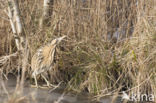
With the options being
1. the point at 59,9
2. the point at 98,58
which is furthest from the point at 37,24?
the point at 98,58

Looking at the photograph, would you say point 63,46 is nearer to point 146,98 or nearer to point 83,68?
point 83,68

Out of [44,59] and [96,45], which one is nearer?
[44,59]

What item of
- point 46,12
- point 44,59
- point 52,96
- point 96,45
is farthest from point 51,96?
point 46,12

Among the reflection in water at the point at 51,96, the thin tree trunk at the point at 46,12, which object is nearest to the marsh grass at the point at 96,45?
the thin tree trunk at the point at 46,12

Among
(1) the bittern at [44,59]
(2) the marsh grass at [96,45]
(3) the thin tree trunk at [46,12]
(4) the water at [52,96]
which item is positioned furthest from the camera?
(3) the thin tree trunk at [46,12]

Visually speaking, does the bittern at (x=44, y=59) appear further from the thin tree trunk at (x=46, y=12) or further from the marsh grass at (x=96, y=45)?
the thin tree trunk at (x=46, y=12)

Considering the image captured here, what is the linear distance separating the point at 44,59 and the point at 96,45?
2.85ft

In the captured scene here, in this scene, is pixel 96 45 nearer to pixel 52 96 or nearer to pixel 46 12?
pixel 46 12

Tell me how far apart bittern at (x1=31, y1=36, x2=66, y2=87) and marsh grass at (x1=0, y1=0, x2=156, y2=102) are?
15 cm

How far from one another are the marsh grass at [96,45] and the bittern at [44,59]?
5.8 inches

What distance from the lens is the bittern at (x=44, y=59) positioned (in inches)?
201

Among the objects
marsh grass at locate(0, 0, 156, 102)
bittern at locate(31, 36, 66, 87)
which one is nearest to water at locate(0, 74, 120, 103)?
marsh grass at locate(0, 0, 156, 102)

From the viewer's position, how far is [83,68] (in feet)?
16.8

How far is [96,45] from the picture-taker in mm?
5426
